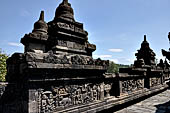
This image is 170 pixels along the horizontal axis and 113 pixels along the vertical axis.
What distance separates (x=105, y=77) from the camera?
5031 millimetres

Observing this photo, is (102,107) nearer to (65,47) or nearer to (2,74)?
(65,47)

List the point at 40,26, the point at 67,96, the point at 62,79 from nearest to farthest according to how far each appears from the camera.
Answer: the point at 62,79 → the point at 67,96 → the point at 40,26

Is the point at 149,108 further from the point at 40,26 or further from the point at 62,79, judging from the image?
the point at 40,26

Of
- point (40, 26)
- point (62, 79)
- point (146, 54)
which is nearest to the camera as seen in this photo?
point (62, 79)

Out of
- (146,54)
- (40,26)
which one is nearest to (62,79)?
(40,26)

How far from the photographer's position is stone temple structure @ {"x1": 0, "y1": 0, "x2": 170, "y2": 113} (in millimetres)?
3068

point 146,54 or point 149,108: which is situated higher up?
point 146,54

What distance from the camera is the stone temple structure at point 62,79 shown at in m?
3.07

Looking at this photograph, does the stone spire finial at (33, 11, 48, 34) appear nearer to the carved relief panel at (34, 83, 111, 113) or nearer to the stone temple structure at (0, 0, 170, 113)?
the stone temple structure at (0, 0, 170, 113)

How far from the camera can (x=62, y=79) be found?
3.58 metres

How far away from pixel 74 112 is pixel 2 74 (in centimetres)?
2149

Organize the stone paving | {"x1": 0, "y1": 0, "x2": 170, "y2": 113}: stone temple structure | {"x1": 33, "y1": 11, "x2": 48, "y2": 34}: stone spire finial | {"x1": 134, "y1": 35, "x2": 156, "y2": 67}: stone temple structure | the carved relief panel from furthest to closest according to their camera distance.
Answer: {"x1": 134, "y1": 35, "x2": 156, "y2": 67}: stone temple structure < {"x1": 33, "y1": 11, "x2": 48, "y2": 34}: stone spire finial < the stone paving < the carved relief panel < {"x1": 0, "y1": 0, "x2": 170, "y2": 113}: stone temple structure

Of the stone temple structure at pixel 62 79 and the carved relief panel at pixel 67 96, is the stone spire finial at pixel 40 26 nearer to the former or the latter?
the stone temple structure at pixel 62 79

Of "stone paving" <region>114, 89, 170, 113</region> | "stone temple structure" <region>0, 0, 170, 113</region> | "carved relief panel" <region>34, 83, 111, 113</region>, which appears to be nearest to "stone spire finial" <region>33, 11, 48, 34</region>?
"stone temple structure" <region>0, 0, 170, 113</region>
